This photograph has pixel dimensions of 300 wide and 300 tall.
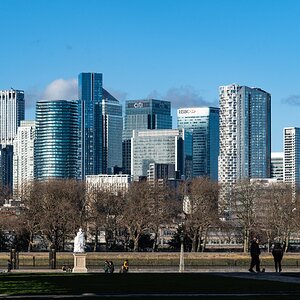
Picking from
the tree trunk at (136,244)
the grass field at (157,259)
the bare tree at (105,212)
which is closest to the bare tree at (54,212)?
the bare tree at (105,212)

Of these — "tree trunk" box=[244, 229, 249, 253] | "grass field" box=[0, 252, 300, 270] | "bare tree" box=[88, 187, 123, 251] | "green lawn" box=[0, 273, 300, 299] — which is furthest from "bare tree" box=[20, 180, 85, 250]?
"green lawn" box=[0, 273, 300, 299]

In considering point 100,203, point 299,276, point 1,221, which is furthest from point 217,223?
point 299,276

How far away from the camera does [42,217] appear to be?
368 feet

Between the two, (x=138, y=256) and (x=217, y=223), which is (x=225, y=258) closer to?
(x=138, y=256)

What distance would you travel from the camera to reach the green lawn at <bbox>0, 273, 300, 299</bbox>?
33406 millimetres

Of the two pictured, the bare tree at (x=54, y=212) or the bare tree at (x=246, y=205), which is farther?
the bare tree at (x=246, y=205)

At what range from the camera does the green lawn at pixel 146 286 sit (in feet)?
110

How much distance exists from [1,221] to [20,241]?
14.3ft

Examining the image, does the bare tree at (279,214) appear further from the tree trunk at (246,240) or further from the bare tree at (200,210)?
the bare tree at (200,210)

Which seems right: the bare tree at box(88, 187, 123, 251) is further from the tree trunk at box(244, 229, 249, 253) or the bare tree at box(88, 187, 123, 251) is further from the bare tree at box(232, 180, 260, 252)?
the tree trunk at box(244, 229, 249, 253)

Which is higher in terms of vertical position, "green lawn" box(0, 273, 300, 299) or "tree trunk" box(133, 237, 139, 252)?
"green lawn" box(0, 273, 300, 299)

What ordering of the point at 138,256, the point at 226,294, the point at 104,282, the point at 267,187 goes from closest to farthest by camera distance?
the point at 226,294
the point at 104,282
the point at 138,256
the point at 267,187

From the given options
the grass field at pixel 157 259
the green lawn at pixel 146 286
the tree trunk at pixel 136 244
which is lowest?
the grass field at pixel 157 259

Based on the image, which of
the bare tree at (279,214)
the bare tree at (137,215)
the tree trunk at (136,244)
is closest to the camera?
the tree trunk at (136,244)
